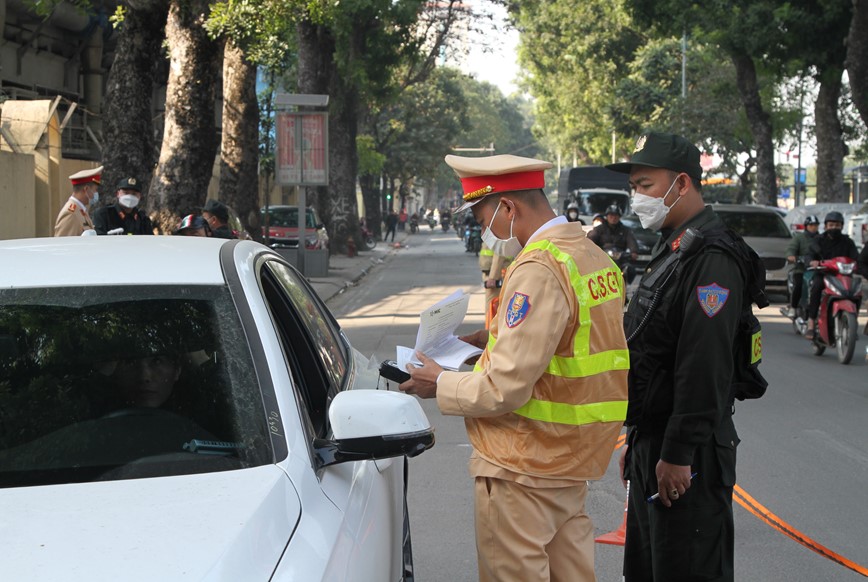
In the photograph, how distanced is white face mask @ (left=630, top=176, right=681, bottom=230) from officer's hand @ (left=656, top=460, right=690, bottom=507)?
84 centimetres

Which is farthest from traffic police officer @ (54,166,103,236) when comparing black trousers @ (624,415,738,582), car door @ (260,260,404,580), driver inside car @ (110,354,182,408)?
black trousers @ (624,415,738,582)

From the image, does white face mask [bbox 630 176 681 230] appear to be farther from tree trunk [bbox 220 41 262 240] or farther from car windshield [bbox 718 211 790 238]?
car windshield [bbox 718 211 790 238]

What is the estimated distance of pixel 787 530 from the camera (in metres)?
5.56

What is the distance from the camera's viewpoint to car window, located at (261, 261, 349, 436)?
11.3 ft

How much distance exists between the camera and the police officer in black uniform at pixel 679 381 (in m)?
3.28

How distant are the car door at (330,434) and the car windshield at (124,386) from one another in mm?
201

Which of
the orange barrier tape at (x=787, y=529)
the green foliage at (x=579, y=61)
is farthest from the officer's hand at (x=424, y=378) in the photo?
the green foliage at (x=579, y=61)

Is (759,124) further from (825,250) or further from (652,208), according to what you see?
(652,208)

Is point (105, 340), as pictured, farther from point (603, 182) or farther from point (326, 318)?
point (603, 182)

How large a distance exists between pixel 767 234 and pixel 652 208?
1715 cm

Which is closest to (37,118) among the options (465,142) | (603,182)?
(603,182)

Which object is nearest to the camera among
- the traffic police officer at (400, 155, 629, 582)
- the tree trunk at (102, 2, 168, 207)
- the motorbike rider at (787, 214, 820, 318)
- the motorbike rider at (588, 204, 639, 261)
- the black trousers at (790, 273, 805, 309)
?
the traffic police officer at (400, 155, 629, 582)

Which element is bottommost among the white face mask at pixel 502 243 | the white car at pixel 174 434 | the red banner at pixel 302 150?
the white car at pixel 174 434

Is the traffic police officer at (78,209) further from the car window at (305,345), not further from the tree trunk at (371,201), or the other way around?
the tree trunk at (371,201)
